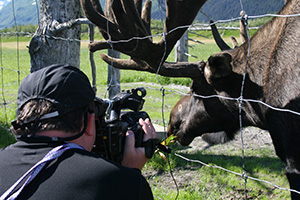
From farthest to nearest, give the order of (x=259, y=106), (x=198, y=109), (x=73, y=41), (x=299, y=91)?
(x=73, y=41)
(x=198, y=109)
(x=259, y=106)
(x=299, y=91)

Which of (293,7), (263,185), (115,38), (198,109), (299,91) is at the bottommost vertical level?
(263,185)

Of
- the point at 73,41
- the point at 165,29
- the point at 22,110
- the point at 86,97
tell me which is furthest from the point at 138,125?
the point at 73,41

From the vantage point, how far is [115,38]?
347 centimetres

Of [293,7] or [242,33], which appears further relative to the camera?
[242,33]

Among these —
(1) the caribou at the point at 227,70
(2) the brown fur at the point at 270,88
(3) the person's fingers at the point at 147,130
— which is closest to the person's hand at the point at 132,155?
(3) the person's fingers at the point at 147,130

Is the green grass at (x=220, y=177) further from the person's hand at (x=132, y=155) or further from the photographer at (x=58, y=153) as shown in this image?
the photographer at (x=58, y=153)

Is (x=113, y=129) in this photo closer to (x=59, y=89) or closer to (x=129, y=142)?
(x=129, y=142)

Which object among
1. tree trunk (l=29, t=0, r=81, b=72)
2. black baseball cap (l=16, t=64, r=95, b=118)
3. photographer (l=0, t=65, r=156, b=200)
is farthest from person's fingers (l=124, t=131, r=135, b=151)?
tree trunk (l=29, t=0, r=81, b=72)

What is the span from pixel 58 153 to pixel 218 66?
1960 mm

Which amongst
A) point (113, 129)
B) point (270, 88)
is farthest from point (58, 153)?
point (270, 88)

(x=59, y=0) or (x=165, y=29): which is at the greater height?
(x=59, y=0)

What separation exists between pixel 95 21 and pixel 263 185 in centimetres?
274

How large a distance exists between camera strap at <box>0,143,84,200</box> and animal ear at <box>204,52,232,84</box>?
5.85 ft

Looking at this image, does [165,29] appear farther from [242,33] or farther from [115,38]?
[242,33]
